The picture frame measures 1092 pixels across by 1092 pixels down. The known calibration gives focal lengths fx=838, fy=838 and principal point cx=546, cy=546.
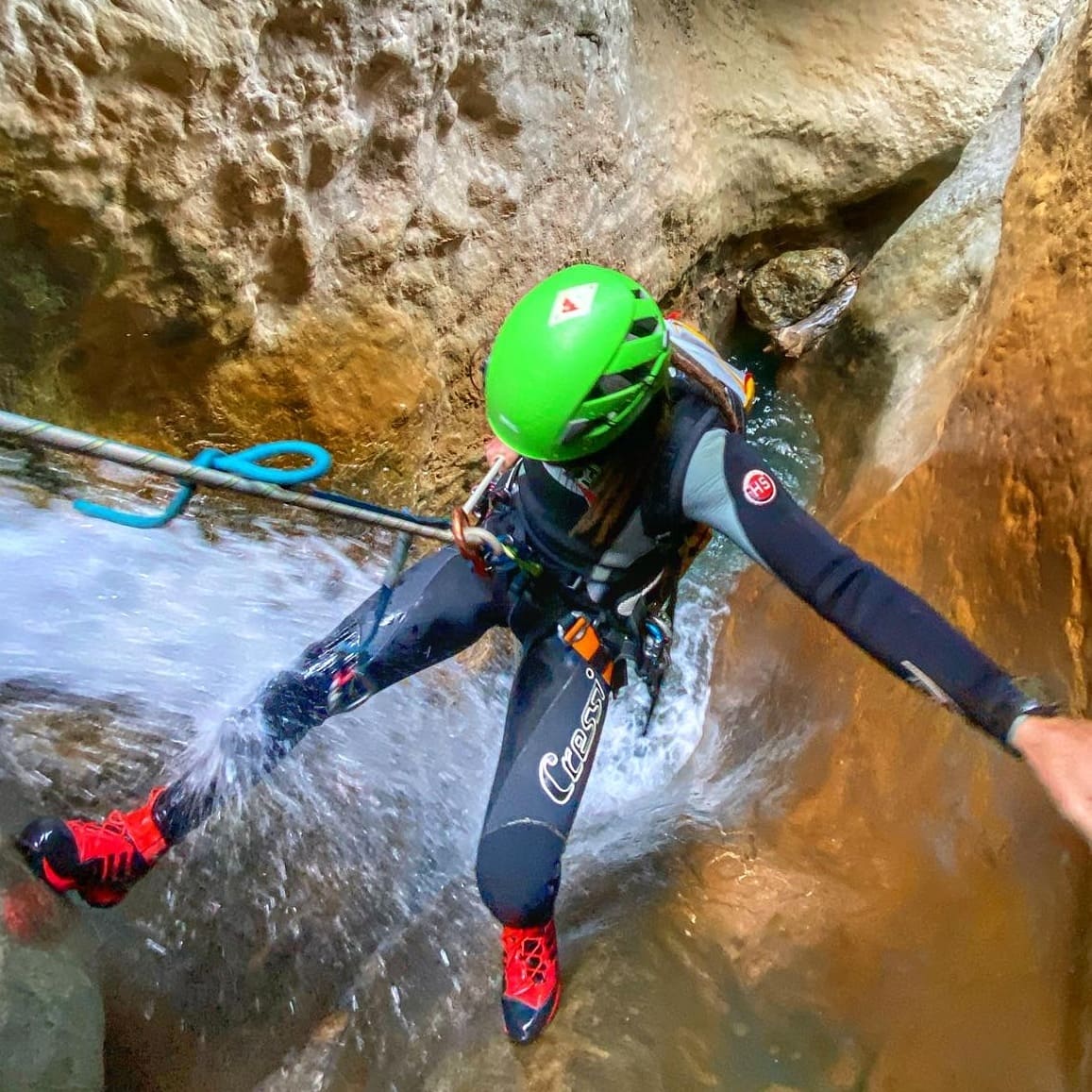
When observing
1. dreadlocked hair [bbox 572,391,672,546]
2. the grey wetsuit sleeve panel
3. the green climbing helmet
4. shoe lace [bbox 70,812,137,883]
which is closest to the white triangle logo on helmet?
the green climbing helmet

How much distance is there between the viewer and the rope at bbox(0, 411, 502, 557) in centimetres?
128

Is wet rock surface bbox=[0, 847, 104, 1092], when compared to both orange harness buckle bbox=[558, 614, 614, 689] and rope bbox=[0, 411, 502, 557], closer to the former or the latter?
rope bbox=[0, 411, 502, 557]

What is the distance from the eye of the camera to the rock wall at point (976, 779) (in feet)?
5.96

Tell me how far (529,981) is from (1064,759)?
4.59 feet

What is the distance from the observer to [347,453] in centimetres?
317

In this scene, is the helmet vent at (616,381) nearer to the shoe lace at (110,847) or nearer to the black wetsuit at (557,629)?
the black wetsuit at (557,629)

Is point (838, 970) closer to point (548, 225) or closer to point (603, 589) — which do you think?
point (603, 589)

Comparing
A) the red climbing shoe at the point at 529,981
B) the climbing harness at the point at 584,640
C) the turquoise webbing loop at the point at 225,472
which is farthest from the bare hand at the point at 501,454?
the red climbing shoe at the point at 529,981

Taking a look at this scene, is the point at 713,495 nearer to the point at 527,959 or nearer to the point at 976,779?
the point at 976,779

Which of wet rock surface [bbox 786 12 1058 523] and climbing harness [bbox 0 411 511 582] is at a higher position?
wet rock surface [bbox 786 12 1058 523]

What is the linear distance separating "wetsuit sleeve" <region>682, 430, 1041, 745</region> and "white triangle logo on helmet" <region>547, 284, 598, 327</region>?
38cm

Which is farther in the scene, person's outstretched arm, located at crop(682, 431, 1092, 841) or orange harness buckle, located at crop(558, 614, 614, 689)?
orange harness buckle, located at crop(558, 614, 614, 689)

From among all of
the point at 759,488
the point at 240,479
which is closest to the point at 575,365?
the point at 759,488

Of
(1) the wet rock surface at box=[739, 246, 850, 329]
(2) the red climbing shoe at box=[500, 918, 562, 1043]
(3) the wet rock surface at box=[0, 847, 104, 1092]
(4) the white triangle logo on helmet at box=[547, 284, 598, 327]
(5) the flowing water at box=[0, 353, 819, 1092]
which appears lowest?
(5) the flowing water at box=[0, 353, 819, 1092]
